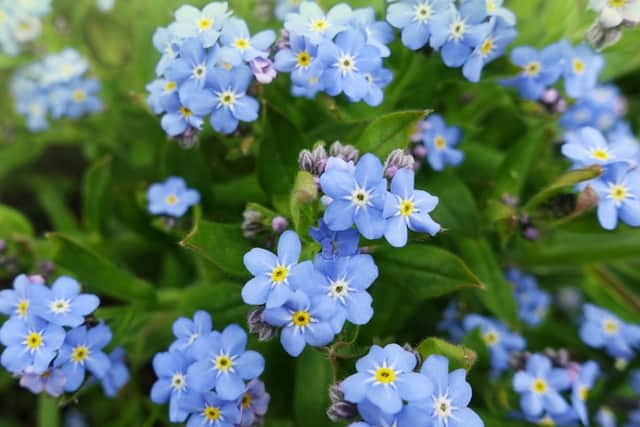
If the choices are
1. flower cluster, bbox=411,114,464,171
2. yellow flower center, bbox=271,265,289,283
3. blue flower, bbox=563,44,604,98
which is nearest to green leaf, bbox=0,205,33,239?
yellow flower center, bbox=271,265,289,283

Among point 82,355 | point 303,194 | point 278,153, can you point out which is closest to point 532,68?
point 278,153

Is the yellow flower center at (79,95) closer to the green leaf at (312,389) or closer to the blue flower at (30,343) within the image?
the blue flower at (30,343)

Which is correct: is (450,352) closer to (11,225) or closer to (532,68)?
(532,68)

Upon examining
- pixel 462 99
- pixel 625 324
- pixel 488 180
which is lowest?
pixel 625 324

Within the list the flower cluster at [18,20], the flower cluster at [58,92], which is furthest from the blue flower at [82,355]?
the flower cluster at [18,20]

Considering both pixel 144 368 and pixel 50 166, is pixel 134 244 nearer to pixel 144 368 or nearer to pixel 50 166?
pixel 144 368

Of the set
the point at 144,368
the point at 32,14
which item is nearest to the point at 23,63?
the point at 32,14

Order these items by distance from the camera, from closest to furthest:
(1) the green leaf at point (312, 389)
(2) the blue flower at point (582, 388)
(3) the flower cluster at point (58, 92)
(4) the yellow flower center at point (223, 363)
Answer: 1. (4) the yellow flower center at point (223, 363)
2. (1) the green leaf at point (312, 389)
3. (2) the blue flower at point (582, 388)
4. (3) the flower cluster at point (58, 92)

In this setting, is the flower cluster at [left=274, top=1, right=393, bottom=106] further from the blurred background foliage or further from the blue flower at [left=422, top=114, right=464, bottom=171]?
the blue flower at [left=422, top=114, right=464, bottom=171]
